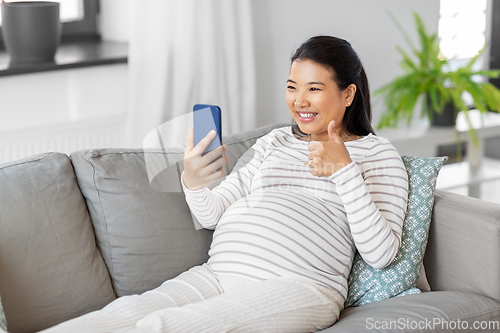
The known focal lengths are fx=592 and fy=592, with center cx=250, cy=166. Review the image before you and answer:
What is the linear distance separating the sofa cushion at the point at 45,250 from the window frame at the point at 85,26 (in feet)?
4.02

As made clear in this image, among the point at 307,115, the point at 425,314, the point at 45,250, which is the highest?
the point at 307,115

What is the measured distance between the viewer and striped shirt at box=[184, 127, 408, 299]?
4.15 ft

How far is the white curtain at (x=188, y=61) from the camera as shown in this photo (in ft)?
7.22

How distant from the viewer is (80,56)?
2213mm

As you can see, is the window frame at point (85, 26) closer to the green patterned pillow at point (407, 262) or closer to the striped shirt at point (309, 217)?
the striped shirt at point (309, 217)

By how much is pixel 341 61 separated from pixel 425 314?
60 centimetres

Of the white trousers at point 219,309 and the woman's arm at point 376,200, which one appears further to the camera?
the woman's arm at point 376,200

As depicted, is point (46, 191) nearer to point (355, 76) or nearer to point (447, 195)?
point (355, 76)

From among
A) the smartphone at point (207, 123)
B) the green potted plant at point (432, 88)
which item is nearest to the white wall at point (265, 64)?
the green potted plant at point (432, 88)

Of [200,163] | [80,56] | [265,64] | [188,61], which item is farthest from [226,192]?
[265,64]

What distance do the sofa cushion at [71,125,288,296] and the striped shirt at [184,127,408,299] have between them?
7 centimetres

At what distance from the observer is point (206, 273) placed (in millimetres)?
1356

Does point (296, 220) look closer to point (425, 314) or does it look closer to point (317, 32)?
point (425, 314)

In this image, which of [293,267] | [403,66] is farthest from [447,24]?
[293,267]
